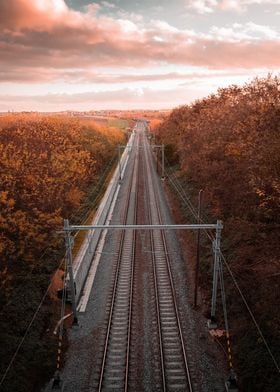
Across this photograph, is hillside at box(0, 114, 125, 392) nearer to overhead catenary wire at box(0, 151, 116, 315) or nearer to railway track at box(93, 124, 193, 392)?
overhead catenary wire at box(0, 151, 116, 315)

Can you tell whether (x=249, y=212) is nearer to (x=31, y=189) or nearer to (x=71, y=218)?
(x=31, y=189)

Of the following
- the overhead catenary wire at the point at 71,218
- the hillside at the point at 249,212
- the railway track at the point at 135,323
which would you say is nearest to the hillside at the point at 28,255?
the overhead catenary wire at the point at 71,218

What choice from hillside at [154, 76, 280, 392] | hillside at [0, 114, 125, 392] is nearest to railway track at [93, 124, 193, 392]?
hillside at [154, 76, 280, 392]

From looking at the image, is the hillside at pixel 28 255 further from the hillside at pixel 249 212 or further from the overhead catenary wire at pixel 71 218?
the hillside at pixel 249 212

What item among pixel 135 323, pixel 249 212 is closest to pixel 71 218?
pixel 135 323

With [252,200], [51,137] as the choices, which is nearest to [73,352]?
[252,200]

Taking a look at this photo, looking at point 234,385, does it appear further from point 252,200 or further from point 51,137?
point 51,137
